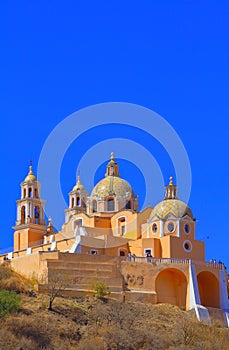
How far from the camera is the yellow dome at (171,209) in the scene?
195 feet

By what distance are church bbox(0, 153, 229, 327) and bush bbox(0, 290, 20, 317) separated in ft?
12.2

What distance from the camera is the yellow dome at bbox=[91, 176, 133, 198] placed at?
213 ft

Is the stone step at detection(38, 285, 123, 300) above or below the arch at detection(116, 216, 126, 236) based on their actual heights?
below

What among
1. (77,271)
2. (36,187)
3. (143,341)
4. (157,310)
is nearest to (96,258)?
(77,271)

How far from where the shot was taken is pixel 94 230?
61.6m

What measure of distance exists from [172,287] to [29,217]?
13910 millimetres

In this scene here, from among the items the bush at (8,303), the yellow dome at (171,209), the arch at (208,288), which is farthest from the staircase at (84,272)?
the arch at (208,288)

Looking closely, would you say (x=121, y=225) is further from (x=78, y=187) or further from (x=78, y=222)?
(x=78, y=187)

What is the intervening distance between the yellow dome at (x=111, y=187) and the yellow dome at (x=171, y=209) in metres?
5.02

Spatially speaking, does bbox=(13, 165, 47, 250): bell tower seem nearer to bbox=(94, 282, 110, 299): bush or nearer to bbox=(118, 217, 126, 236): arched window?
bbox=(118, 217, 126, 236): arched window

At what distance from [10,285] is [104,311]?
587cm

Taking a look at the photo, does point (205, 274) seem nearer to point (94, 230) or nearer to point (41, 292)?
point (94, 230)

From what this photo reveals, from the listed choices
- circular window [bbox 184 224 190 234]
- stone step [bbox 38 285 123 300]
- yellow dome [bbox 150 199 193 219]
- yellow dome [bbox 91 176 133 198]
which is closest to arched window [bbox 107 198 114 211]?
yellow dome [bbox 91 176 133 198]

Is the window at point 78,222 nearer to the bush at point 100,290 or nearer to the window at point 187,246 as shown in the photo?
the window at point 187,246
